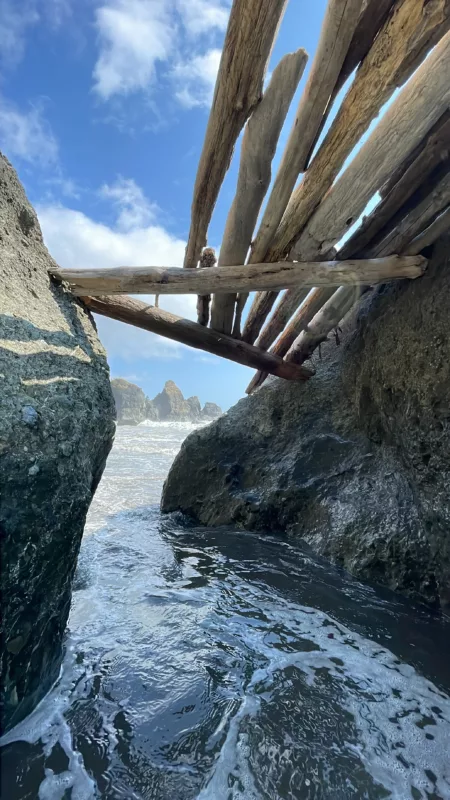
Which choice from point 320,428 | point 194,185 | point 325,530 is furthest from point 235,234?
point 325,530

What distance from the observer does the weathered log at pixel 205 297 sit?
340cm

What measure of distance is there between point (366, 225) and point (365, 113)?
42.7 inches

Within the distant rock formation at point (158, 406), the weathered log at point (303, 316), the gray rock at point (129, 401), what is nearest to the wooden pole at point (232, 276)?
the weathered log at point (303, 316)

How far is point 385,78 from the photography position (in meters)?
2.08

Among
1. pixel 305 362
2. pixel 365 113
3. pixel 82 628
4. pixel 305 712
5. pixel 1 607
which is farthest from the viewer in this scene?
pixel 305 362

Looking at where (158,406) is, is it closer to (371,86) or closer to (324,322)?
(324,322)

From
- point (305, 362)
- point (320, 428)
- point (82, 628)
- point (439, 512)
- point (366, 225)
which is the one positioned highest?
point (366, 225)

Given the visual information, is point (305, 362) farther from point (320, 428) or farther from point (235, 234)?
point (235, 234)

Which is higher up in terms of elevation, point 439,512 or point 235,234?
point 235,234

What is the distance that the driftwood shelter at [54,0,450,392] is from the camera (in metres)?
1.96

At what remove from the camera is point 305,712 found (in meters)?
1.91

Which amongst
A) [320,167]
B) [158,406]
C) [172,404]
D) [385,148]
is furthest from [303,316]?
[158,406]

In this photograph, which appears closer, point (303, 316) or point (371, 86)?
point (371, 86)

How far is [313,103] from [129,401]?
53018mm
